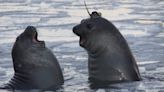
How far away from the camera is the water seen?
934cm

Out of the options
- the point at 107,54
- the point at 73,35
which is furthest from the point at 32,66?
the point at 73,35

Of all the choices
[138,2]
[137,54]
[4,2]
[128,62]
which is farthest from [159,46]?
[4,2]

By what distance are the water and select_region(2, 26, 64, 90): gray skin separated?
403 millimetres

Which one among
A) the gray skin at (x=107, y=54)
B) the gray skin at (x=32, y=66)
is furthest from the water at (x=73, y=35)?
the gray skin at (x=32, y=66)

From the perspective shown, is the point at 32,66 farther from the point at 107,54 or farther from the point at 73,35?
the point at 73,35

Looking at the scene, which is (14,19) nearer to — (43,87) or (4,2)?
(4,2)

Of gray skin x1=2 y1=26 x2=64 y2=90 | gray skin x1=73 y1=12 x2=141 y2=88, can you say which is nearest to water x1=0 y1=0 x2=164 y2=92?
gray skin x1=73 y1=12 x2=141 y2=88

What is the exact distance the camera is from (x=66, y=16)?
16531mm

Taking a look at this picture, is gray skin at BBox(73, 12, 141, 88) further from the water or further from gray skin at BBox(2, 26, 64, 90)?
gray skin at BBox(2, 26, 64, 90)

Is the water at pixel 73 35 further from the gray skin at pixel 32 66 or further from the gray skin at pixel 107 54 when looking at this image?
the gray skin at pixel 32 66

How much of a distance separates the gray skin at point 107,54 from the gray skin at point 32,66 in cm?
50

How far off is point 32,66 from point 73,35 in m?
5.44

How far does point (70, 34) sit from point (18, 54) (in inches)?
217

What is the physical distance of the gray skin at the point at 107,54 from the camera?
8453 millimetres
